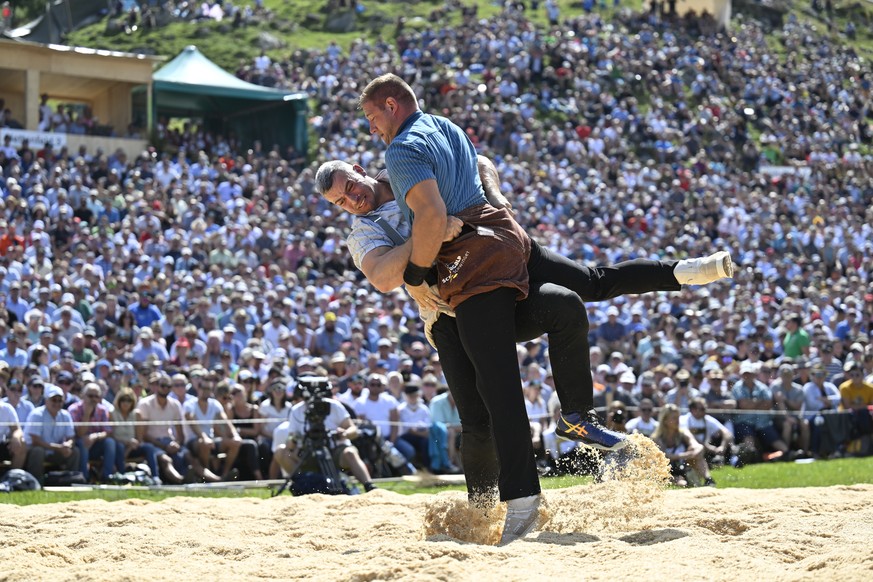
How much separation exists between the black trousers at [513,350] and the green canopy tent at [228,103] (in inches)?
914

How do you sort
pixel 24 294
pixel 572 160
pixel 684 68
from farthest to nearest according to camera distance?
1. pixel 684 68
2. pixel 572 160
3. pixel 24 294

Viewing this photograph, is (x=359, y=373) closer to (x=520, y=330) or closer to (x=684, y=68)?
(x=520, y=330)

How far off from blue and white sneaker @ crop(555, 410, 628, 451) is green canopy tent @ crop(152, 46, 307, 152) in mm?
Answer: 23578

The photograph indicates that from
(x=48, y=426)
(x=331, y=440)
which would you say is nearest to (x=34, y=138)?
(x=48, y=426)

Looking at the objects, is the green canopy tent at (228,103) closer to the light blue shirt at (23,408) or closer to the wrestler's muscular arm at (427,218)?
the light blue shirt at (23,408)

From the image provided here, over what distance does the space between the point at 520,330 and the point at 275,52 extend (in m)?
35.9

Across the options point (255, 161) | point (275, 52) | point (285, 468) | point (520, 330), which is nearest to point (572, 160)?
point (255, 161)

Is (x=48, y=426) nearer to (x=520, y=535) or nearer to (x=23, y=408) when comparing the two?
(x=23, y=408)

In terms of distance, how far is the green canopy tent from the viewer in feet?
91.2

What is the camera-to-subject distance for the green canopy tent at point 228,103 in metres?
27.8

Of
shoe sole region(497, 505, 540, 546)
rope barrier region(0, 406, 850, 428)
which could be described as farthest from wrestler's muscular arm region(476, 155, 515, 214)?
rope barrier region(0, 406, 850, 428)

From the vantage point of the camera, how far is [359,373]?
13633 millimetres

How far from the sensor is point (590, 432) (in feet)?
17.2

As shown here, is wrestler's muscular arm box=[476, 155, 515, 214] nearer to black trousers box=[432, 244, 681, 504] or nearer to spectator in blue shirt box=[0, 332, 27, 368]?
black trousers box=[432, 244, 681, 504]
